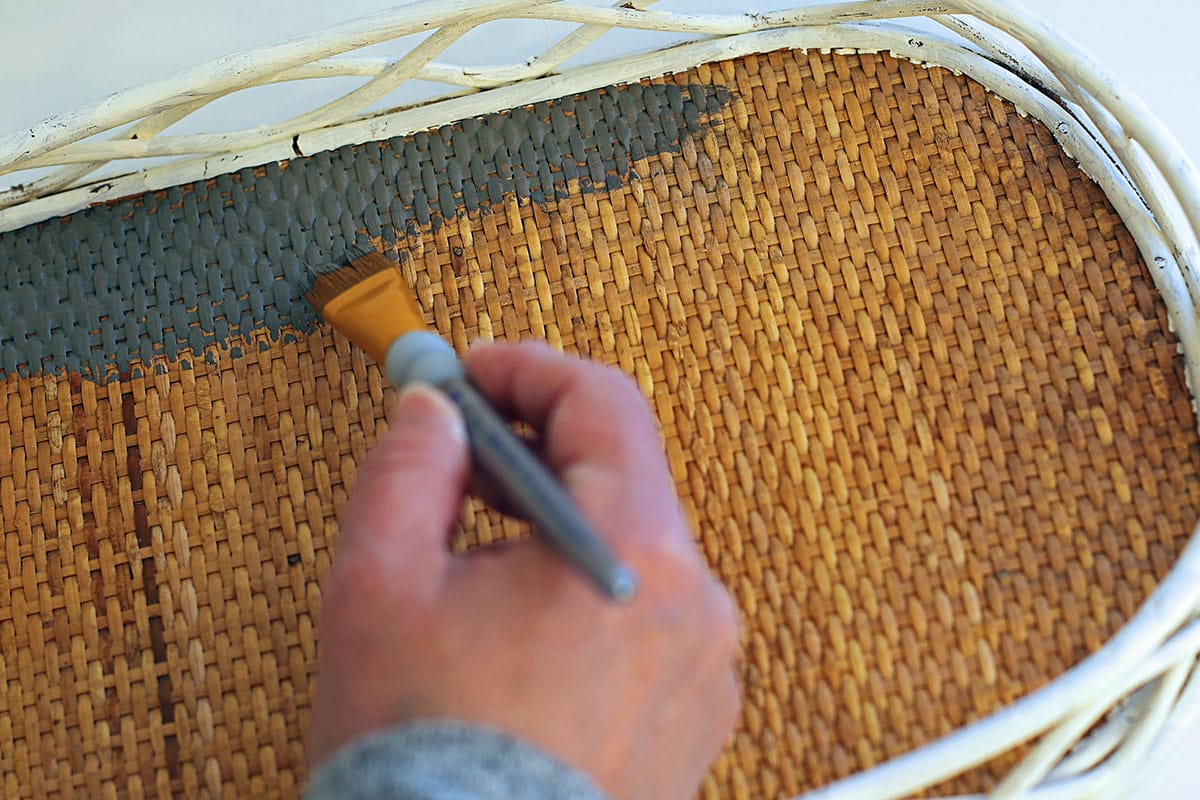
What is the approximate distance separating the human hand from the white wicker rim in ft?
0.32

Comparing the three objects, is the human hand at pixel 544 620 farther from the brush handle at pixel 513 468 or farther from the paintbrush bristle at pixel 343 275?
the paintbrush bristle at pixel 343 275

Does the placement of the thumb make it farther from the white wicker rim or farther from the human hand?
the white wicker rim

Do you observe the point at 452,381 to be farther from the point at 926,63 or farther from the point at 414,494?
the point at 926,63

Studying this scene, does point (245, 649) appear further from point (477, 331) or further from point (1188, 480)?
point (1188, 480)

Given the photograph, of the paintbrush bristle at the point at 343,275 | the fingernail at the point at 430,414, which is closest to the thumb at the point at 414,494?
the fingernail at the point at 430,414

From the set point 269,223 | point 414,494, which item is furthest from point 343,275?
point 414,494

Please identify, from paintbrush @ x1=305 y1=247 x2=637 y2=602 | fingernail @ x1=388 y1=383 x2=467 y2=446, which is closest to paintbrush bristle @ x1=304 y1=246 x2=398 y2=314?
paintbrush @ x1=305 y1=247 x2=637 y2=602

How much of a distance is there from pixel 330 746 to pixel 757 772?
0.49 ft

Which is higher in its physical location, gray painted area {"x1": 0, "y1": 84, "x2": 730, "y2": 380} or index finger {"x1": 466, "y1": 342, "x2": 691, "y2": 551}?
gray painted area {"x1": 0, "y1": 84, "x2": 730, "y2": 380}

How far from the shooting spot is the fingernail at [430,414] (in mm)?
285

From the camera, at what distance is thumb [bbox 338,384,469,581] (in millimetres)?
268

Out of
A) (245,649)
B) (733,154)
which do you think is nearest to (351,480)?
(245,649)

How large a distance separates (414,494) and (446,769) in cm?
6

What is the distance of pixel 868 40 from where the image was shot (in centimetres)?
42
